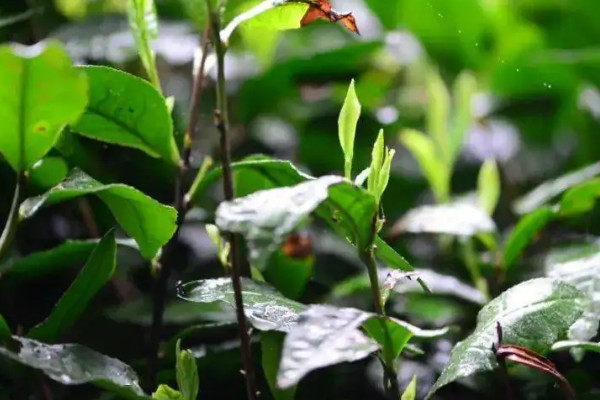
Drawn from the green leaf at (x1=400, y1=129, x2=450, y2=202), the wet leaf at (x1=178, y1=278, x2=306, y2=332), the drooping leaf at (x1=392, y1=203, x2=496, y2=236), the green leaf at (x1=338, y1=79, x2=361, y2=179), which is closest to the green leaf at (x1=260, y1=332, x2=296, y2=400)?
the wet leaf at (x1=178, y1=278, x2=306, y2=332)

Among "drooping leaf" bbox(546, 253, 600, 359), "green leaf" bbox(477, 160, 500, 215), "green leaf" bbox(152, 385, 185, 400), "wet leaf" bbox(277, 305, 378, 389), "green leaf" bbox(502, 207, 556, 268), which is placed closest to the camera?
"wet leaf" bbox(277, 305, 378, 389)

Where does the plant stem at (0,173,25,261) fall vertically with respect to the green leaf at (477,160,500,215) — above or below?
above

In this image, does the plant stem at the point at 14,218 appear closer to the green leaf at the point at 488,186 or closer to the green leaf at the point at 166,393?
the green leaf at the point at 166,393

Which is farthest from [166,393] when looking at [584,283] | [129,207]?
[584,283]

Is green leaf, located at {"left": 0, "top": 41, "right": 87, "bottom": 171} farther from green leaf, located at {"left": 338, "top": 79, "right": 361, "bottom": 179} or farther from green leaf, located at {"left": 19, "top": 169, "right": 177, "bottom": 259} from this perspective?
green leaf, located at {"left": 338, "top": 79, "right": 361, "bottom": 179}

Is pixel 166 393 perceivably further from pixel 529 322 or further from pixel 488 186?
pixel 488 186

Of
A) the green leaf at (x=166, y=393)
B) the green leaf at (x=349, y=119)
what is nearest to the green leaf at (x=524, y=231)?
the green leaf at (x=349, y=119)

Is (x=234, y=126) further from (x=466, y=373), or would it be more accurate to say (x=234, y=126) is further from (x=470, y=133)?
(x=466, y=373)

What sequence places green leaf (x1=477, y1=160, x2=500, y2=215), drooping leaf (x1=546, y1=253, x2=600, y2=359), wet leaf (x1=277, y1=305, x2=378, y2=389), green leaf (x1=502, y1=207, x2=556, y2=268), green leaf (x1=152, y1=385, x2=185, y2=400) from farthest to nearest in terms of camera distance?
green leaf (x1=477, y1=160, x2=500, y2=215), green leaf (x1=502, y1=207, x2=556, y2=268), drooping leaf (x1=546, y1=253, x2=600, y2=359), green leaf (x1=152, y1=385, x2=185, y2=400), wet leaf (x1=277, y1=305, x2=378, y2=389)
